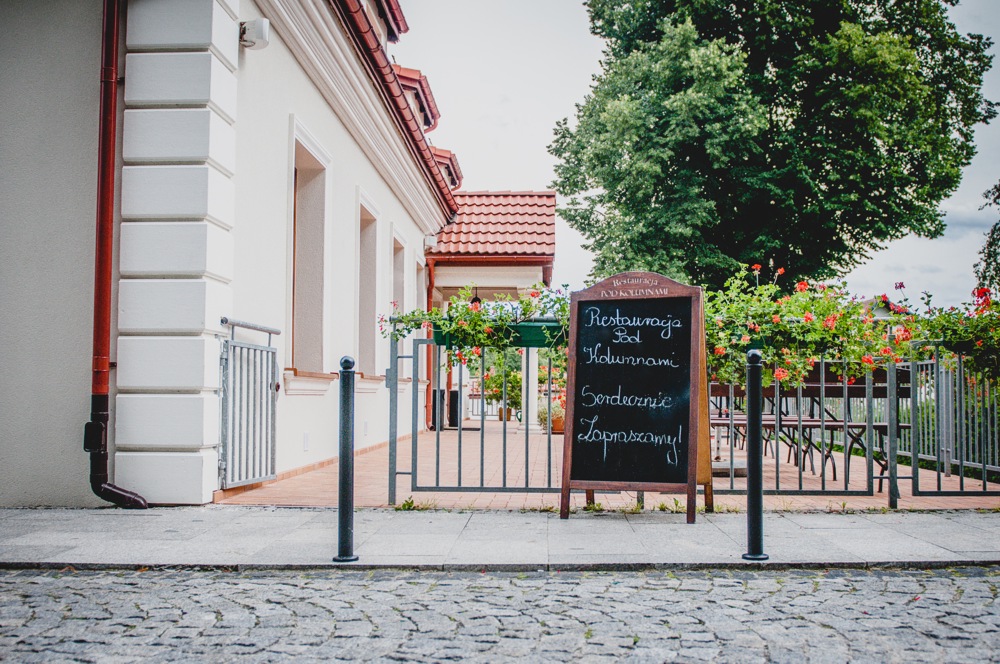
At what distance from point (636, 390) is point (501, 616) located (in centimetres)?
251

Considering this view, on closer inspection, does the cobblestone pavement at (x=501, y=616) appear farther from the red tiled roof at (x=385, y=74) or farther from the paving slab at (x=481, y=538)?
the red tiled roof at (x=385, y=74)

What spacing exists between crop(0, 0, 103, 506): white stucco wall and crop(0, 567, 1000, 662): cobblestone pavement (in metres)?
2.13

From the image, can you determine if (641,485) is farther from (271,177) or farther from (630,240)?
(630,240)

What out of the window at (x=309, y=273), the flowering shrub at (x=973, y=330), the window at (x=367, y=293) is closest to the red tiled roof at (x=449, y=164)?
the window at (x=367, y=293)

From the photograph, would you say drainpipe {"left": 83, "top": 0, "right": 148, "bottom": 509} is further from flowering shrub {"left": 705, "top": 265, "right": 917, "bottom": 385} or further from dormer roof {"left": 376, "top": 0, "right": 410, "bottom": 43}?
dormer roof {"left": 376, "top": 0, "right": 410, "bottom": 43}

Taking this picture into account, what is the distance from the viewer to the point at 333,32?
28.3 feet

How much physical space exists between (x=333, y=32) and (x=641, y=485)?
5.58 m

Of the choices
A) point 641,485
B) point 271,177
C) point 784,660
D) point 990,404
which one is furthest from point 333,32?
point 784,660

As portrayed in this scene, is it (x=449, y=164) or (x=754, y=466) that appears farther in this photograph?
(x=449, y=164)

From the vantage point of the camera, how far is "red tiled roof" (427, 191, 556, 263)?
16500mm

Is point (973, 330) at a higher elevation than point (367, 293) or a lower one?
lower

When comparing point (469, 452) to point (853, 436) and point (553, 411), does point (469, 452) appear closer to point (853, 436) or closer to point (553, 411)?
point (853, 436)

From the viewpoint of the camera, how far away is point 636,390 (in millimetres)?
5801

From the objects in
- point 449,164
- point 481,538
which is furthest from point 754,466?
point 449,164
